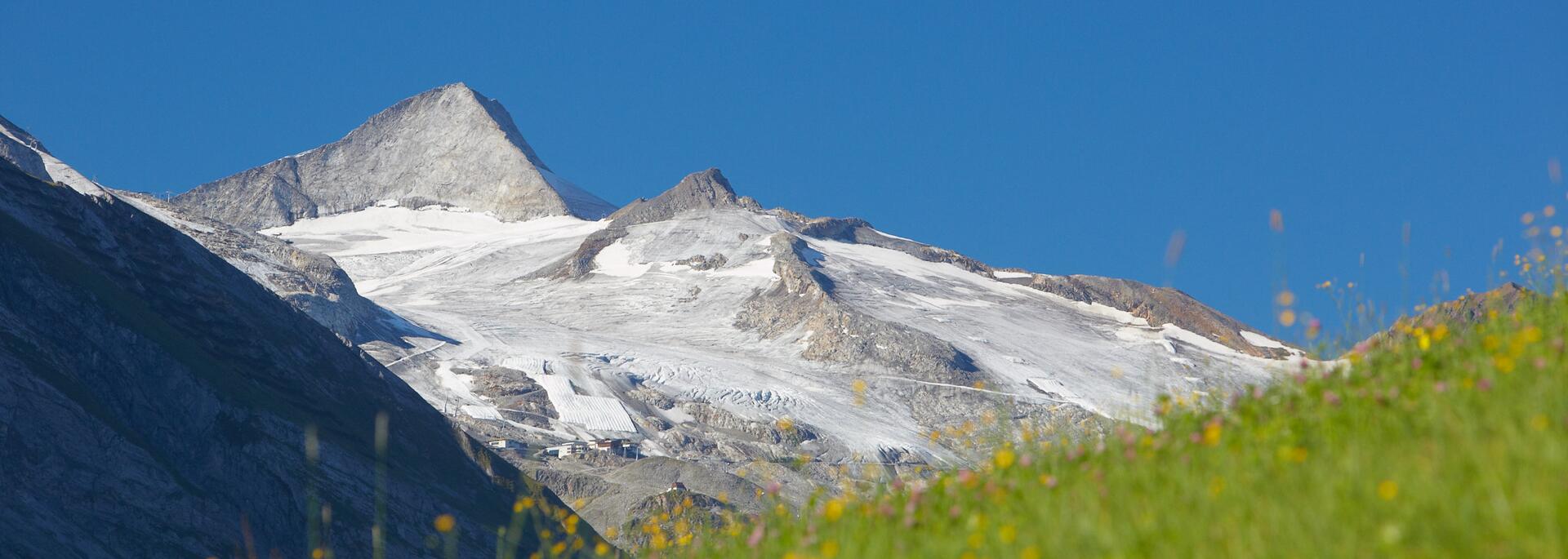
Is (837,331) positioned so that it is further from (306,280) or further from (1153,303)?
(306,280)

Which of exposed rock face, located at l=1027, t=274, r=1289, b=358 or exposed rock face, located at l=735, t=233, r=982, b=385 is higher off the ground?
exposed rock face, located at l=1027, t=274, r=1289, b=358

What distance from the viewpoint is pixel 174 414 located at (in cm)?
3744

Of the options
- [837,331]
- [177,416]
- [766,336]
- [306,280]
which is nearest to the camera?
[177,416]

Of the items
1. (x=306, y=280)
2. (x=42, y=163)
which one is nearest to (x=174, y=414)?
(x=306, y=280)

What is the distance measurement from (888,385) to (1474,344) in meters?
130

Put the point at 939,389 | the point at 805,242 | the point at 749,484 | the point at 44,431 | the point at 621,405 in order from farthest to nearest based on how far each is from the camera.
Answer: the point at 805,242 < the point at 939,389 < the point at 621,405 < the point at 749,484 < the point at 44,431

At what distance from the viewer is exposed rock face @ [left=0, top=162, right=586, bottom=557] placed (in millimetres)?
30406

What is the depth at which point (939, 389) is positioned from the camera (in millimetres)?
133875

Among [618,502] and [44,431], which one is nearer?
[44,431]

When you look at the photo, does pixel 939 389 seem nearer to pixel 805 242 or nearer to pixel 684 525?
pixel 805 242

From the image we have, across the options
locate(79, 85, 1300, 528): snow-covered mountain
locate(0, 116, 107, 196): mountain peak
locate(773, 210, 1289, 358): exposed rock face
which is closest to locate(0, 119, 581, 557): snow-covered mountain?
locate(79, 85, 1300, 528): snow-covered mountain

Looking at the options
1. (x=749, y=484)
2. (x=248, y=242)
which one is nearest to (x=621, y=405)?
(x=749, y=484)

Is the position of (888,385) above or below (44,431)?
above

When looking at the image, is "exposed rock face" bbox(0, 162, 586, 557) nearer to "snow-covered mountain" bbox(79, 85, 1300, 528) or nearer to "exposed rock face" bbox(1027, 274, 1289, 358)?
"snow-covered mountain" bbox(79, 85, 1300, 528)
